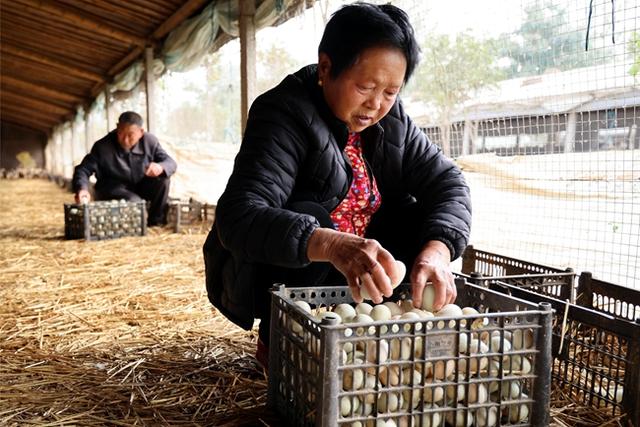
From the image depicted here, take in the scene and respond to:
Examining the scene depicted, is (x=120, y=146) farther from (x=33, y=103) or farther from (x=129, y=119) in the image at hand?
(x=33, y=103)

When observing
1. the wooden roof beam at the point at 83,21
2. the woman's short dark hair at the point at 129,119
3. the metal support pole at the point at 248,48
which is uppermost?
the wooden roof beam at the point at 83,21

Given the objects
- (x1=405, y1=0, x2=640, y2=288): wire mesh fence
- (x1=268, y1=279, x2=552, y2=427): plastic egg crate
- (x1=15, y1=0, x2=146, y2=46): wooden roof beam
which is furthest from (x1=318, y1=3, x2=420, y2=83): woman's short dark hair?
(x1=15, y1=0, x2=146, y2=46): wooden roof beam

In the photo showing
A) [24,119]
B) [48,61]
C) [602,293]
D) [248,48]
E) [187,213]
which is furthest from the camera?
[24,119]

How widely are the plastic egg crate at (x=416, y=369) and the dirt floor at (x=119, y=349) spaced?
0.29 meters

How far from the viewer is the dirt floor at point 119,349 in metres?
1.56

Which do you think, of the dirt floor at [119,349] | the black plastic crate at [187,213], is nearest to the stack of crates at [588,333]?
the dirt floor at [119,349]

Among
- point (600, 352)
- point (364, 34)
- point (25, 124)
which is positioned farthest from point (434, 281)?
point (25, 124)

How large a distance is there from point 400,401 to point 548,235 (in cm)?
209

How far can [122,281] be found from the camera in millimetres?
3266

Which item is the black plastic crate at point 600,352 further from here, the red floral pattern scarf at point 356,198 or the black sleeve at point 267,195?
the black sleeve at point 267,195

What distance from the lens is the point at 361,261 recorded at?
1233 mm

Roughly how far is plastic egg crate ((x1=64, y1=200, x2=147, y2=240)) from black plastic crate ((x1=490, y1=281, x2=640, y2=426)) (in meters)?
3.84

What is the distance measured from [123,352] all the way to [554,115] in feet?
6.83

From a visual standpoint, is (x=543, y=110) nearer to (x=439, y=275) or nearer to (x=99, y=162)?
(x=439, y=275)
